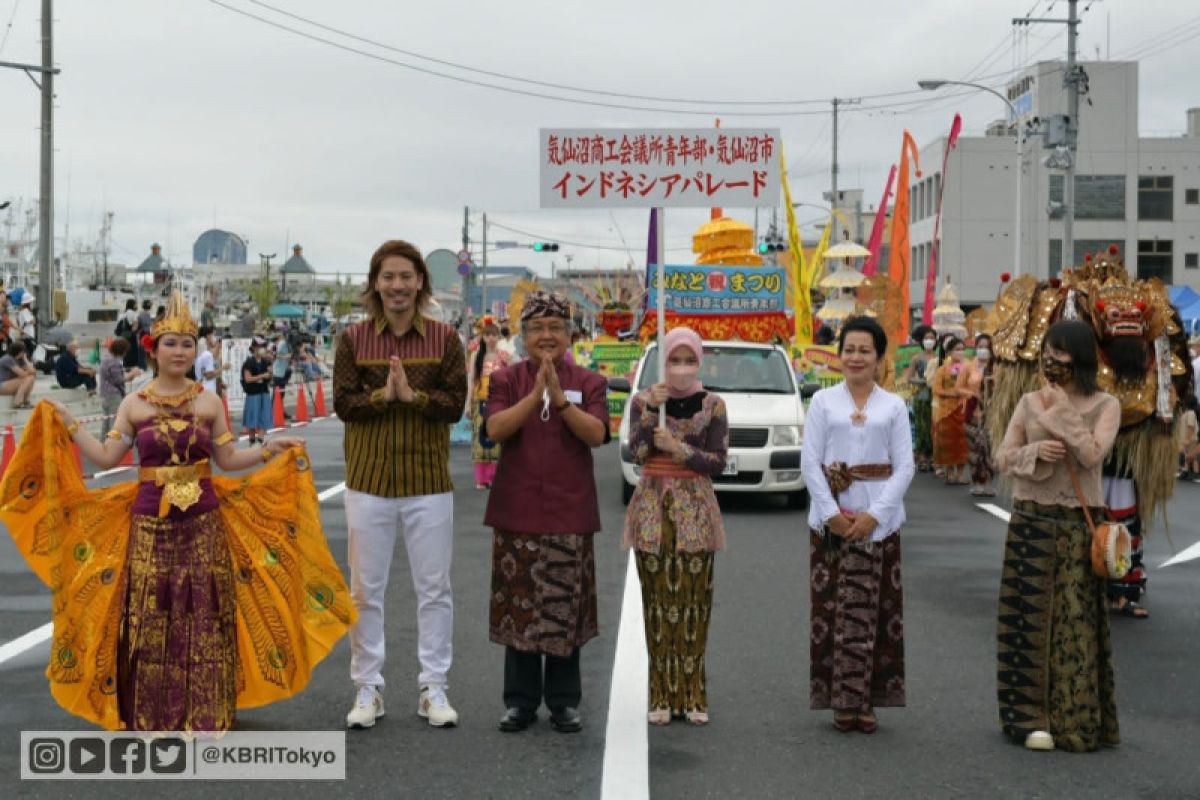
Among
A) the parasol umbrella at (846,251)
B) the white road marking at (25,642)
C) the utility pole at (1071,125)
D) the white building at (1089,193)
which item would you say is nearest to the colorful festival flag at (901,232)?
the parasol umbrella at (846,251)

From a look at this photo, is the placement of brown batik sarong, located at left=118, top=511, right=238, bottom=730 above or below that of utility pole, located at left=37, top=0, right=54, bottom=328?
below

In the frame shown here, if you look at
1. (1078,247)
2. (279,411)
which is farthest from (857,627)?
(1078,247)

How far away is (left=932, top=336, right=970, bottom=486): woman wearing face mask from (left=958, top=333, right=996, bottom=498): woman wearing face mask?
128 mm

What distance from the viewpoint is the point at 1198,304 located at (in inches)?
1355

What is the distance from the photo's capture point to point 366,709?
6172mm

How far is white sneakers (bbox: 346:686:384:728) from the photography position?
20.1 feet

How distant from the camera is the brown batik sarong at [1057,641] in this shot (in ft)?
19.4

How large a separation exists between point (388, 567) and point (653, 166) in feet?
8.94

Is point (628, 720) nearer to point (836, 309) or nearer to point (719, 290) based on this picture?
point (719, 290)

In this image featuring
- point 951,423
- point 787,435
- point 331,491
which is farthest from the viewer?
point 951,423

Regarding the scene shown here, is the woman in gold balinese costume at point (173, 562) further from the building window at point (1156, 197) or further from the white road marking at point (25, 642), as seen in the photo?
the building window at point (1156, 197)

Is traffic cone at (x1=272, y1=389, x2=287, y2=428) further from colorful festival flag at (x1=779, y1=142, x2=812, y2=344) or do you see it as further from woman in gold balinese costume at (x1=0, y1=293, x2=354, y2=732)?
woman in gold balinese costume at (x1=0, y1=293, x2=354, y2=732)

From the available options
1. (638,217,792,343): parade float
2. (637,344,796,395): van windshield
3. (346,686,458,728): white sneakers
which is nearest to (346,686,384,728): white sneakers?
(346,686,458,728): white sneakers

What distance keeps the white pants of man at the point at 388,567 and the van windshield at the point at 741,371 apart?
8.85 meters
